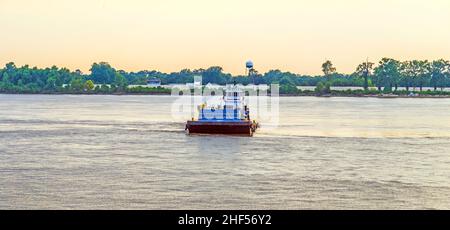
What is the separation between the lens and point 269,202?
21031 mm

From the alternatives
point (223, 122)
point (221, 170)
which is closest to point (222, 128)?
point (223, 122)

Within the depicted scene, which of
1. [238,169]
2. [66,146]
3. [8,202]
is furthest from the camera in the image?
[66,146]

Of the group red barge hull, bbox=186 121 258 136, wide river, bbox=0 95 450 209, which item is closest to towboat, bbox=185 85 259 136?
red barge hull, bbox=186 121 258 136

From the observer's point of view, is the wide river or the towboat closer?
the wide river

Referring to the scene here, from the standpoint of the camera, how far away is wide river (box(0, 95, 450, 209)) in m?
21.4

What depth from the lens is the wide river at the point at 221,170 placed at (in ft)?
70.1

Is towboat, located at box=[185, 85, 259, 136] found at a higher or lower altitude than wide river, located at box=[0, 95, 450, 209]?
higher

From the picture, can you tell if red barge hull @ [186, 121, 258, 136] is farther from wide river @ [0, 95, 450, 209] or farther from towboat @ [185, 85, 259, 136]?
wide river @ [0, 95, 450, 209]

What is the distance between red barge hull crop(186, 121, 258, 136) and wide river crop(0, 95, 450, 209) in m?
1.14

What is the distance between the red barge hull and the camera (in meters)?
42.5

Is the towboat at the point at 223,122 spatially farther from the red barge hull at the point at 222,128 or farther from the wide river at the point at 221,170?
the wide river at the point at 221,170

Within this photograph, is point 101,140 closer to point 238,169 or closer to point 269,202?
point 238,169
